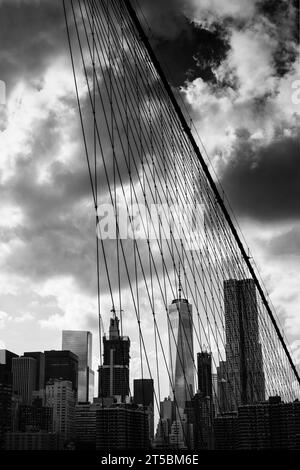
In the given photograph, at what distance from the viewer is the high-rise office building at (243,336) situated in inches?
1854

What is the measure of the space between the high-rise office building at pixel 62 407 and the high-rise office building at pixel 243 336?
68.5 meters

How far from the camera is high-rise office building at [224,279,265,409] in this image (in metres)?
47.1

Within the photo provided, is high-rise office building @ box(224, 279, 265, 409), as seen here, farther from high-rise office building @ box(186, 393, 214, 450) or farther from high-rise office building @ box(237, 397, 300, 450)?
high-rise office building @ box(186, 393, 214, 450)

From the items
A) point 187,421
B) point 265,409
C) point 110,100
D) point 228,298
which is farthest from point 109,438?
point 110,100

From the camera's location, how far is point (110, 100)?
48.6 ft

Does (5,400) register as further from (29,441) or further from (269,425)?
(269,425)

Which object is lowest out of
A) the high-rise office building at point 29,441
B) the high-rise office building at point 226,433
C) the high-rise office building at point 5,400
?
the high-rise office building at point 226,433

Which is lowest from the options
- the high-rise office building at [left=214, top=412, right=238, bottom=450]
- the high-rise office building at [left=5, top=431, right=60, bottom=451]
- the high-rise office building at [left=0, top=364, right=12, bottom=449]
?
the high-rise office building at [left=214, top=412, right=238, bottom=450]

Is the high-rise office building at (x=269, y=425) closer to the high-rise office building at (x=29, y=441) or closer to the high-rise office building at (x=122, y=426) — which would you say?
the high-rise office building at (x=122, y=426)

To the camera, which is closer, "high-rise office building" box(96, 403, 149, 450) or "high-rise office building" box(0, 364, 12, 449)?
"high-rise office building" box(96, 403, 149, 450)

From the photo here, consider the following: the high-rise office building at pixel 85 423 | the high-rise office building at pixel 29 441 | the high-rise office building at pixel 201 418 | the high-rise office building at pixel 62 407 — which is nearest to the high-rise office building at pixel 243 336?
the high-rise office building at pixel 201 418

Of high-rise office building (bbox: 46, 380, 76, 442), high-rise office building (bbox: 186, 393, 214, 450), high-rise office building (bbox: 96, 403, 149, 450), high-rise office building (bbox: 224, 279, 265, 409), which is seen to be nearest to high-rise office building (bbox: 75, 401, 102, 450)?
high-rise office building (bbox: 46, 380, 76, 442)

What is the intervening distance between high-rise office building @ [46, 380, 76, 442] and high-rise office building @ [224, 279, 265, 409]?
68.5 meters
